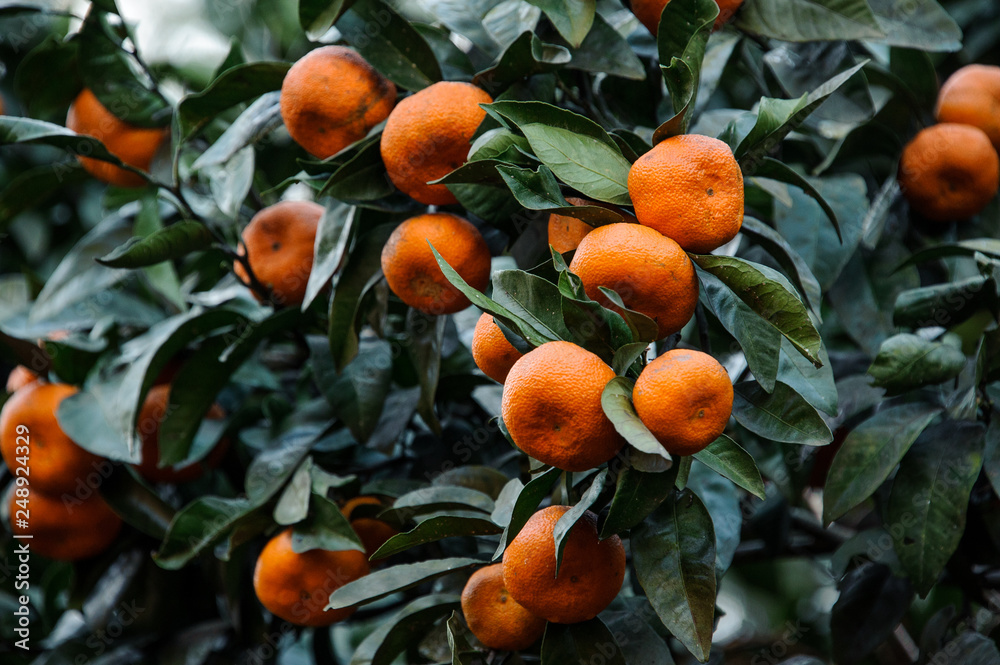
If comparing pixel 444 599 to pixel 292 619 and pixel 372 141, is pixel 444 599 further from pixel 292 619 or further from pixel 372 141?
pixel 372 141

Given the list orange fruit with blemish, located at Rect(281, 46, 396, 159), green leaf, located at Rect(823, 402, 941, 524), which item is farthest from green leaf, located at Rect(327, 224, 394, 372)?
green leaf, located at Rect(823, 402, 941, 524)

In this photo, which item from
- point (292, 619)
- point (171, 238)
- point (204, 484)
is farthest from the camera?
point (204, 484)

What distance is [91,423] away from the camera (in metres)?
1.36

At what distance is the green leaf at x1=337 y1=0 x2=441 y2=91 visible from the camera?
1048 mm

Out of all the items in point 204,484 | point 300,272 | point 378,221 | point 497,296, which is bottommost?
point 204,484

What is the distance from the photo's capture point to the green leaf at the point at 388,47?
1048 mm

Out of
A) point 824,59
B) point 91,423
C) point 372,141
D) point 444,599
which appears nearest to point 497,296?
point 372,141

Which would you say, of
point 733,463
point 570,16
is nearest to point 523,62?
point 570,16

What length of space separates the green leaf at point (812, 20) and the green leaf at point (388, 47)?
415 mm

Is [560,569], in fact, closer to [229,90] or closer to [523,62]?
[523,62]

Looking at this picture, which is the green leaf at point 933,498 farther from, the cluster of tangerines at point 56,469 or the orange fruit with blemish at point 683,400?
the cluster of tangerines at point 56,469

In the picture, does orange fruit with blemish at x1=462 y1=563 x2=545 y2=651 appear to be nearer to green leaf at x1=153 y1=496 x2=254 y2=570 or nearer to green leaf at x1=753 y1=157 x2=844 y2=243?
green leaf at x1=153 y1=496 x2=254 y2=570

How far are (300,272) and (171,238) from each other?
7.7 inches

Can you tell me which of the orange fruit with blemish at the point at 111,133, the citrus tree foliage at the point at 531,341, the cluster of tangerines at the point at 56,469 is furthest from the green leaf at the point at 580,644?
the orange fruit with blemish at the point at 111,133
